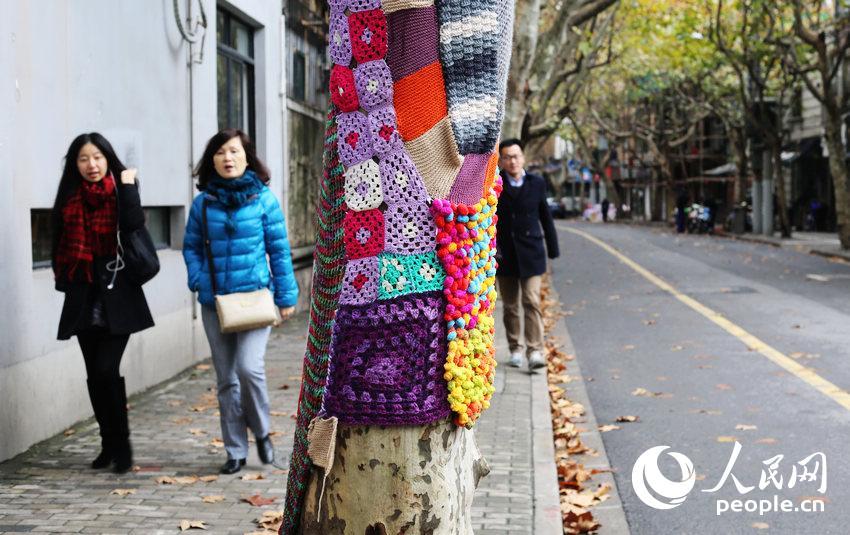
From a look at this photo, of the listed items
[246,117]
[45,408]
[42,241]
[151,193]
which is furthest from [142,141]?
[246,117]

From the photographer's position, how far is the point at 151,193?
9422 mm

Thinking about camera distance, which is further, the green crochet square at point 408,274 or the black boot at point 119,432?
the black boot at point 119,432

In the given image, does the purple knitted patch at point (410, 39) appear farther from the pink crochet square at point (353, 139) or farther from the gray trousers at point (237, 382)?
the gray trousers at point (237, 382)

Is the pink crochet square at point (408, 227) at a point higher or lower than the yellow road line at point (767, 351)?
higher

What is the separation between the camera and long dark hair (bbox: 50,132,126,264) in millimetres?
6352

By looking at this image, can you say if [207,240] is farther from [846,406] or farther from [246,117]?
[246,117]

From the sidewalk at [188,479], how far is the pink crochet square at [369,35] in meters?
2.91

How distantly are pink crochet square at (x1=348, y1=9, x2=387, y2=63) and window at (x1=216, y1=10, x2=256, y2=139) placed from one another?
30.3 feet

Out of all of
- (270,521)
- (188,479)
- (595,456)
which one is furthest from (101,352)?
(595,456)

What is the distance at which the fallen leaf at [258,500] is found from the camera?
564 centimetres

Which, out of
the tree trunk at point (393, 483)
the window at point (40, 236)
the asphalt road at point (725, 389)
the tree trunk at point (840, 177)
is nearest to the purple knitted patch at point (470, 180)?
the tree trunk at point (393, 483)

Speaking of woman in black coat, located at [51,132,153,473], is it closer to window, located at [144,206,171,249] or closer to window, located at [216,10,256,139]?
window, located at [144,206,171,249]

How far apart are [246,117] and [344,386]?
1098cm

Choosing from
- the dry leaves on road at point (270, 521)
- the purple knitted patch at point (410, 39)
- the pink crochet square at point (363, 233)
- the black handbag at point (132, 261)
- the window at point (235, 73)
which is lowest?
the dry leaves on road at point (270, 521)
